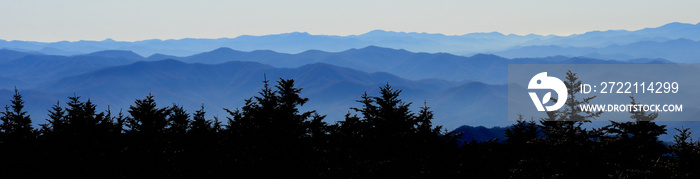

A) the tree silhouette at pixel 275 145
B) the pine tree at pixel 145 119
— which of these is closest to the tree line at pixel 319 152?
the tree silhouette at pixel 275 145

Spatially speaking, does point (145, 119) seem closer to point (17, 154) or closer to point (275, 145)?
point (17, 154)

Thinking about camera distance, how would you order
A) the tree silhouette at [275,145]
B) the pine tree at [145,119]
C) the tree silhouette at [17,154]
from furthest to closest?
the pine tree at [145,119] → the tree silhouette at [17,154] → the tree silhouette at [275,145]

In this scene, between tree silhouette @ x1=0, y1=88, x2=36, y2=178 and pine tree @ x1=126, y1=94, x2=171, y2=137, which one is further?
pine tree @ x1=126, y1=94, x2=171, y2=137

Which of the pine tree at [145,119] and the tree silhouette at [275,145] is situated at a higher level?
the pine tree at [145,119]

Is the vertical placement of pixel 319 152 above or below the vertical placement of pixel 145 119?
below

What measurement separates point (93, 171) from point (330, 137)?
8.79 metres

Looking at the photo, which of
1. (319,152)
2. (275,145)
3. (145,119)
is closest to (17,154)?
(145,119)

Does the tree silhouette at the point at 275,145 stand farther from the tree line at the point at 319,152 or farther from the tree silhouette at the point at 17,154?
the tree silhouette at the point at 17,154

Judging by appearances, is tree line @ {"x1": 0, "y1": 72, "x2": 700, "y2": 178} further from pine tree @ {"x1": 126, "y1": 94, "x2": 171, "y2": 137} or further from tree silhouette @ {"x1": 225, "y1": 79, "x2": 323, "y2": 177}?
pine tree @ {"x1": 126, "y1": 94, "x2": 171, "y2": 137}

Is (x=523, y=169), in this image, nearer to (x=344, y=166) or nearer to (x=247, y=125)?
(x=344, y=166)

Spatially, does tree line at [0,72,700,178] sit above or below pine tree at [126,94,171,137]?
below

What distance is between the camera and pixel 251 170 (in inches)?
675

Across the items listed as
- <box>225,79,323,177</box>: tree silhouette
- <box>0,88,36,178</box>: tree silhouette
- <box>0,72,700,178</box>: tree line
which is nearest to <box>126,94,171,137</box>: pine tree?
<box>0,72,700,178</box>: tree line

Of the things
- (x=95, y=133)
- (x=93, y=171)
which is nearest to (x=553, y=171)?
(x=93, y=171)
